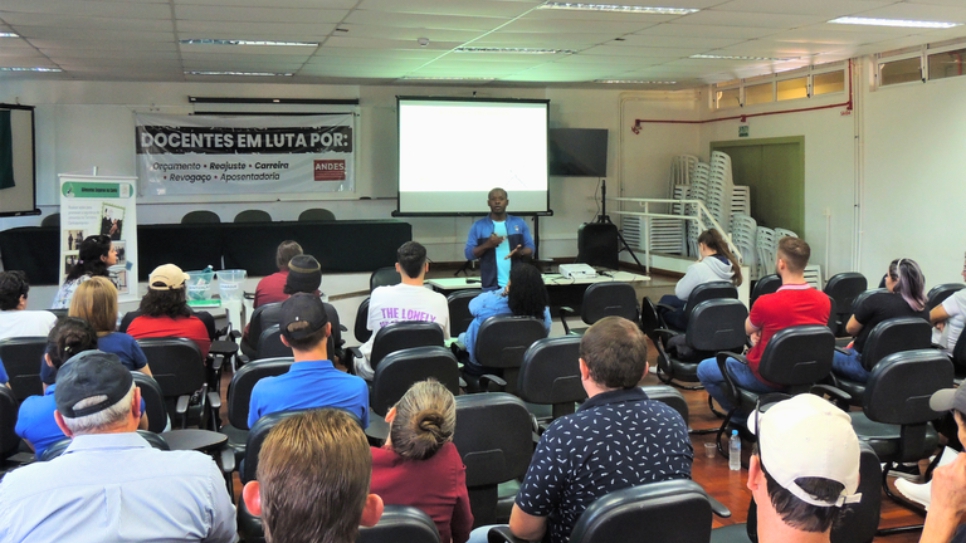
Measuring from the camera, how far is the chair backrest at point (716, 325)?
487 centimetres

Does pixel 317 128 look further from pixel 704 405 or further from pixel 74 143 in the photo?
pixel 704 405

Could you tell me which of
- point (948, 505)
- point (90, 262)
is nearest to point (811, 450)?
point (948, 505)

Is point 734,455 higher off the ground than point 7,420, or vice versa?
point 7,420

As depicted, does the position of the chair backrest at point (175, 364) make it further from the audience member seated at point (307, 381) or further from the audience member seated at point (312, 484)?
the audience member seated at point (312, 484)

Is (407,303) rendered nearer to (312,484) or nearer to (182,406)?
(182,406)

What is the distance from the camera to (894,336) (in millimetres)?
4094

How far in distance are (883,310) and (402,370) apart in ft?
9.13

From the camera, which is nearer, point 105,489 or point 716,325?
point 105,489

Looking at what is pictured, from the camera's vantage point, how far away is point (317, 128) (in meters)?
10.5

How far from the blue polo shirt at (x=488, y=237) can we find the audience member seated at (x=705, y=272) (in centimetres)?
147

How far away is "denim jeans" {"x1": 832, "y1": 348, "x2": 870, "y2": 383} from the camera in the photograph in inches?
173

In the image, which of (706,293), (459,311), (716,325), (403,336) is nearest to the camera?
(403,336)

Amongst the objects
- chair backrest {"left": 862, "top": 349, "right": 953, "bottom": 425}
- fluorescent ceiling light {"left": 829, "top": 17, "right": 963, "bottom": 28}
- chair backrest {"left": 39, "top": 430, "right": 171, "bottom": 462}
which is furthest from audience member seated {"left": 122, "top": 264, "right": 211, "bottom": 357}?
fluorescent ceiling light {"left": 829, "top": 17, "right": 963, "bottom": 28}

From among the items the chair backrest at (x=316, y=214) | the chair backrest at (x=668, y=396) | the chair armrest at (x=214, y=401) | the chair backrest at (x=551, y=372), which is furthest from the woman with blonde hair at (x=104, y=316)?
the chair backrest at (x=316, y=214)
